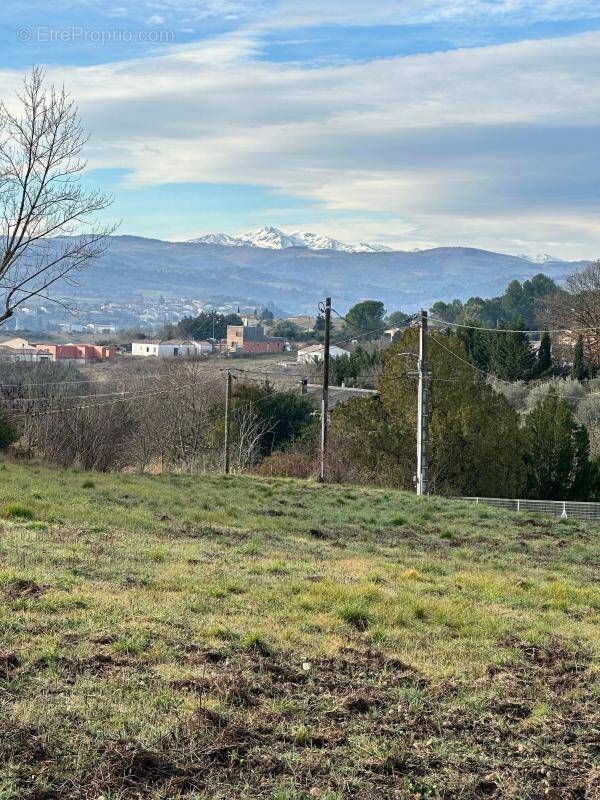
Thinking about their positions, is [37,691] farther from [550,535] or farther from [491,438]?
[491,438]

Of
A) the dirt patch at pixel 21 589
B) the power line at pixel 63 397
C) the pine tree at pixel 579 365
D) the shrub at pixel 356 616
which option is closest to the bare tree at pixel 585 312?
the pine tree at pixel 579 365

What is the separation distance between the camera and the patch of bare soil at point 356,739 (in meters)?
5.04

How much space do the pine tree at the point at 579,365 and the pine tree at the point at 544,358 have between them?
4.66 meters

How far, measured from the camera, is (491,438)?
41.1 metres

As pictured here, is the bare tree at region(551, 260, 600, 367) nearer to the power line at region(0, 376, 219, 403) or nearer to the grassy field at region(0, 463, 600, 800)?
the power line at region(0, 376, 219, 403)

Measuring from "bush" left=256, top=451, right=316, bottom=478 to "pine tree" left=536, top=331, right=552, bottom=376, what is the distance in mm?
35848

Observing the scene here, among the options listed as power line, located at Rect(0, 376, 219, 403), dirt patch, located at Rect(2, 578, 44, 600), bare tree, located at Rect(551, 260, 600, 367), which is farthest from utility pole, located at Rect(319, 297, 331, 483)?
bare tree, located at Rect(551, 260, 600, 367)

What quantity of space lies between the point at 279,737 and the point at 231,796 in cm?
82

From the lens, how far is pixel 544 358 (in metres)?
75.4

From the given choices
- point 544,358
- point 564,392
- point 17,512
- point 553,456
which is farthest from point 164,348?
point 17,512

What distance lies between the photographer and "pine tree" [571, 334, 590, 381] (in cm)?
6950

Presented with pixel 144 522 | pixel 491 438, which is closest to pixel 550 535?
pixel 144 522

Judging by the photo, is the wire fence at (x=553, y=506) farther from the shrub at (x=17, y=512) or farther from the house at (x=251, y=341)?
the house at (x=251, y=341)

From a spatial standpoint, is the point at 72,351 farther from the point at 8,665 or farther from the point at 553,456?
the point at 8,665
